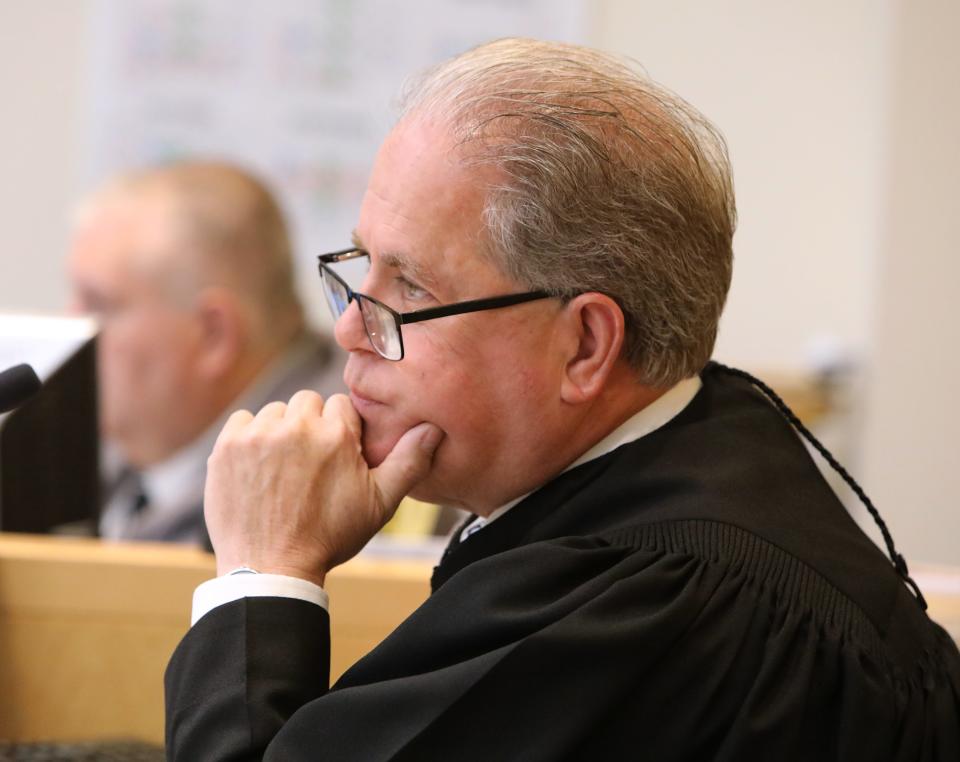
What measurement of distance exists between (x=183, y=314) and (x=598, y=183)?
1735mm

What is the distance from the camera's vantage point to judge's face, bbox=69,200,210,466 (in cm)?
256

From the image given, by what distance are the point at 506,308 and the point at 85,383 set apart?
792 mm

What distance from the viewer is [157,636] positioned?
1.37 metres

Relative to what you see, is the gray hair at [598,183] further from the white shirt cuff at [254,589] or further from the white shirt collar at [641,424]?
the white shirt cuff at [254,589]

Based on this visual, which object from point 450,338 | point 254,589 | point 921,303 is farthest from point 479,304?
point 921,303

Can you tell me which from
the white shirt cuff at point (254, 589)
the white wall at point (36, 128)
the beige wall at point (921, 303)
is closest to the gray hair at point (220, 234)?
the white wall at point (36, 128)

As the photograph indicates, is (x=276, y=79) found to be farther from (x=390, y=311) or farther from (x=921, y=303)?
(x=390, y=311)

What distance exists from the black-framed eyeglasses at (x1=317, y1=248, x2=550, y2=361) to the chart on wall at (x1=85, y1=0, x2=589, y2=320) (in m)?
2.57

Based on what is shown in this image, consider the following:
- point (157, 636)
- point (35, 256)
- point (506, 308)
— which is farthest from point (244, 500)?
point (35, 256)

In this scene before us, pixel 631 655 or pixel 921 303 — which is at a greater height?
pixel 631 655

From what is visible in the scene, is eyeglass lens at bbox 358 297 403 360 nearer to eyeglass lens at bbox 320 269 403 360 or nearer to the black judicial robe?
eyeglass lens at bbox 320 269 403 360

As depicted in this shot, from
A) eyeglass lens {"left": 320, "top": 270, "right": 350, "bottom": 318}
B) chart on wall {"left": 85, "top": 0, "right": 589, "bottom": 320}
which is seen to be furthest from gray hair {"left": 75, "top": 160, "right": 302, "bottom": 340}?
eyeglass lens {"left": 320, "top": 270, "right": 350, "bottom": 318}

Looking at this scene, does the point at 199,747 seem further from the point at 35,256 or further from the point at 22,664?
the point at 35,256

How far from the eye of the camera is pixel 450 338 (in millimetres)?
1028
